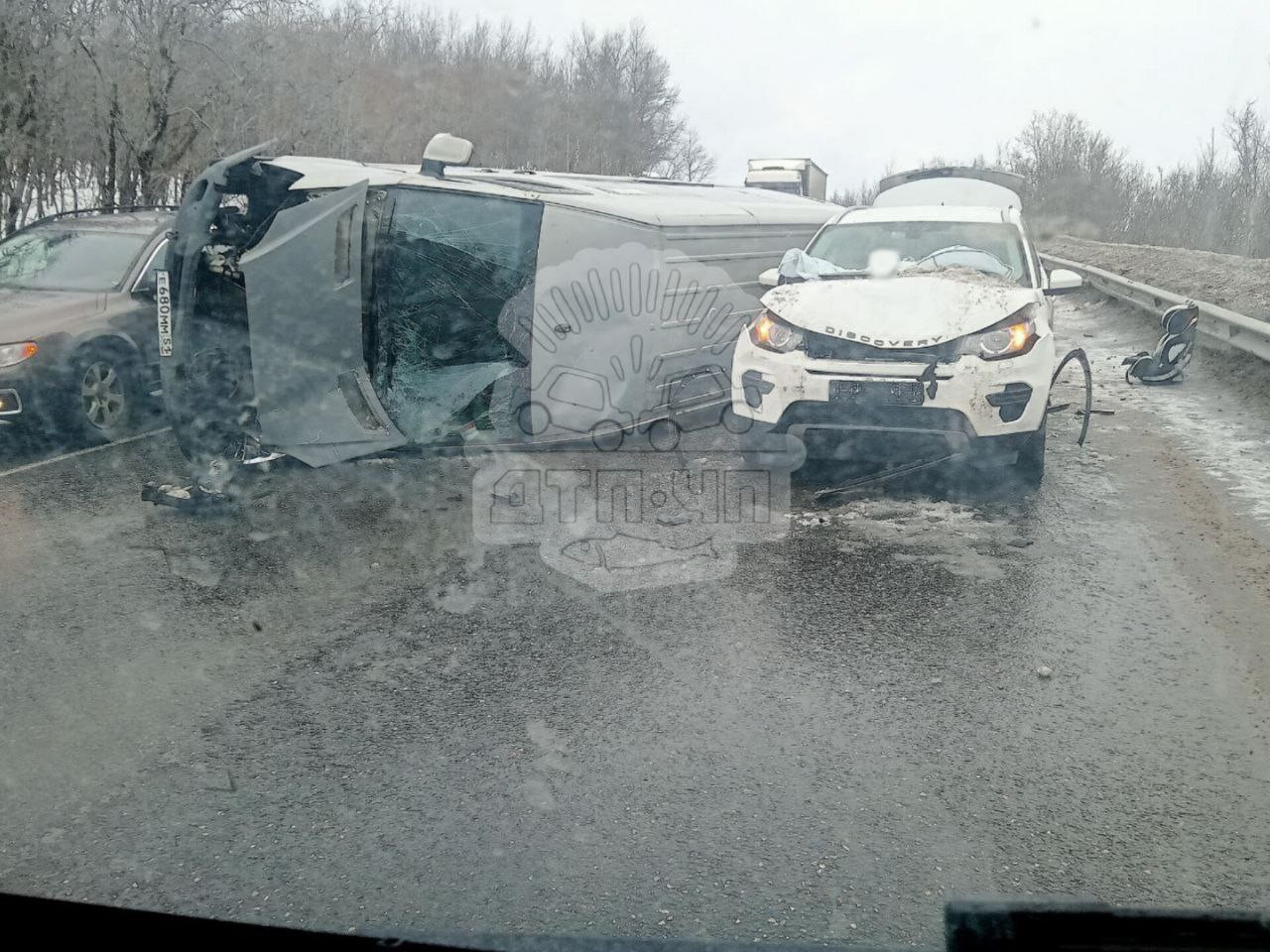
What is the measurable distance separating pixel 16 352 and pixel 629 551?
449cm

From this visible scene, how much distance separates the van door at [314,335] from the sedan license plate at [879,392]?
268cm

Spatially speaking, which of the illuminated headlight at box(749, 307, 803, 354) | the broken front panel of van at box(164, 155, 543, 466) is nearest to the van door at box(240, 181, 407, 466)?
the broken front panel of van at box(164, 155, 543, 466)

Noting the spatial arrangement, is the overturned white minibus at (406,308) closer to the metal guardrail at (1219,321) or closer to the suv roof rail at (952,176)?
the metal guardrail at (1219,321)

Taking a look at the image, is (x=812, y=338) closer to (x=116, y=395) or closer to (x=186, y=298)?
(x=186, y=298)

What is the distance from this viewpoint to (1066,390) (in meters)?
10.4

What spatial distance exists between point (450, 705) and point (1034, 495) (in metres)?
4.12

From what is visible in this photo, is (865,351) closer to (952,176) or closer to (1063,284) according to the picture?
(1063,284)

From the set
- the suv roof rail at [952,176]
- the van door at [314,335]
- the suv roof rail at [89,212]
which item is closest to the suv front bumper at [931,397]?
the van door at [314,335]

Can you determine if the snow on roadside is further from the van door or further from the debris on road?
the van door

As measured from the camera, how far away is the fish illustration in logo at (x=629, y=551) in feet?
17.4

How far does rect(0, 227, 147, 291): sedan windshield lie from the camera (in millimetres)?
7898

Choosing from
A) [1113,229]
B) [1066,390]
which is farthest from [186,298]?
[1113,229]

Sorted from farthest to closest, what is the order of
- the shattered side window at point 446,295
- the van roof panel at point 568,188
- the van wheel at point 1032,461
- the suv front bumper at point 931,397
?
1. the shattered side window at point 446,295
2. the van roof panel at point 568,188
3. the van wheel at point 1032,461
4. the suv front bumper at point 931,397

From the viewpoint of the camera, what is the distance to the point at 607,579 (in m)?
5.07
